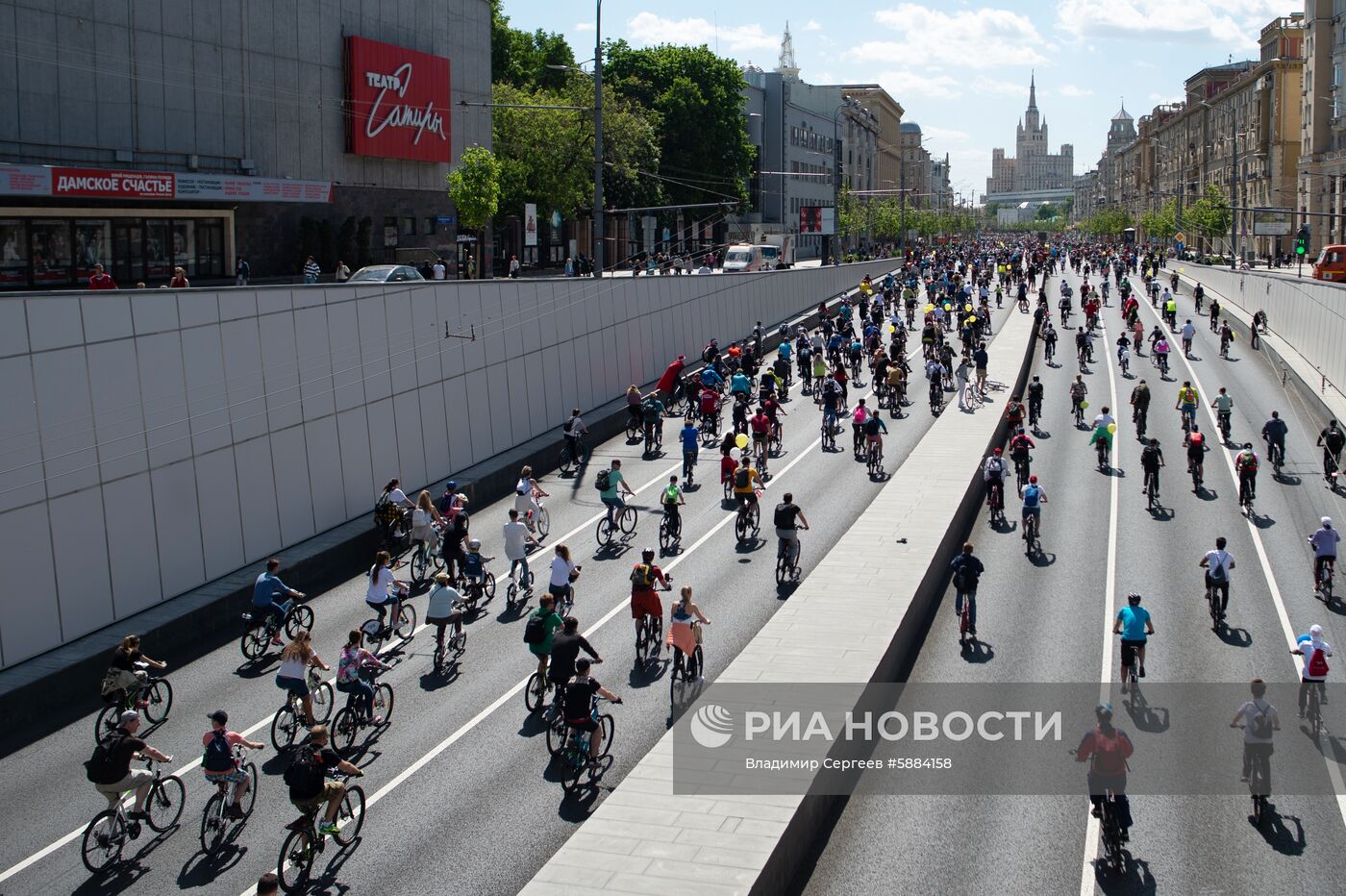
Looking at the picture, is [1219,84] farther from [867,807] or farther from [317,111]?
[867,807]

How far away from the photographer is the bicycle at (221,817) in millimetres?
13938

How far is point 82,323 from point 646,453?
16.7 meters

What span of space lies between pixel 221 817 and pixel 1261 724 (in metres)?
11.0

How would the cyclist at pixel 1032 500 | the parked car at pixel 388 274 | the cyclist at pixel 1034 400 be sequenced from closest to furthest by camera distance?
the cyclist at pixel 1032 500 < the parked car at pixel 388 274 < the cyclist at pixel 1034 400

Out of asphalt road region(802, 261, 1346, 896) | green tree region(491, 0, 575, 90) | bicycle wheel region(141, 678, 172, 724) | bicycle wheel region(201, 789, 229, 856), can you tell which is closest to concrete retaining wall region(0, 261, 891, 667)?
bicycle wheel region(141, 678, 172, 724)

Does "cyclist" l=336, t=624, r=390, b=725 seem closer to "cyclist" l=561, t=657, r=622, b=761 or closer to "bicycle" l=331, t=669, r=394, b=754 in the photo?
"bicycle" l=331, t=669, r=394, b=754

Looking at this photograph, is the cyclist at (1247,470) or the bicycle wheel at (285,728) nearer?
the bicycle wheel at (285,728)

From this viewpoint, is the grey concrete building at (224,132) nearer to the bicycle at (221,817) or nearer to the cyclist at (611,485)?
the cyclist at (611,485)

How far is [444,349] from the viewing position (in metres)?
30.8

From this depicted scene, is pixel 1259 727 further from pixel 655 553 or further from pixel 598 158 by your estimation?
pixel 598 158

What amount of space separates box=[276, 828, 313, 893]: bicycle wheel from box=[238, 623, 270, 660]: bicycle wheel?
7285 millimetres

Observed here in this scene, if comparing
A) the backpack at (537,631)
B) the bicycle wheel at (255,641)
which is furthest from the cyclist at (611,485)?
the backpack at (537,631)

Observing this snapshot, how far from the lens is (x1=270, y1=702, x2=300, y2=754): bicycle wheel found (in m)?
16.7

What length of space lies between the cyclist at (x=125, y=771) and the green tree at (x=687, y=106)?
7779 centimetres
